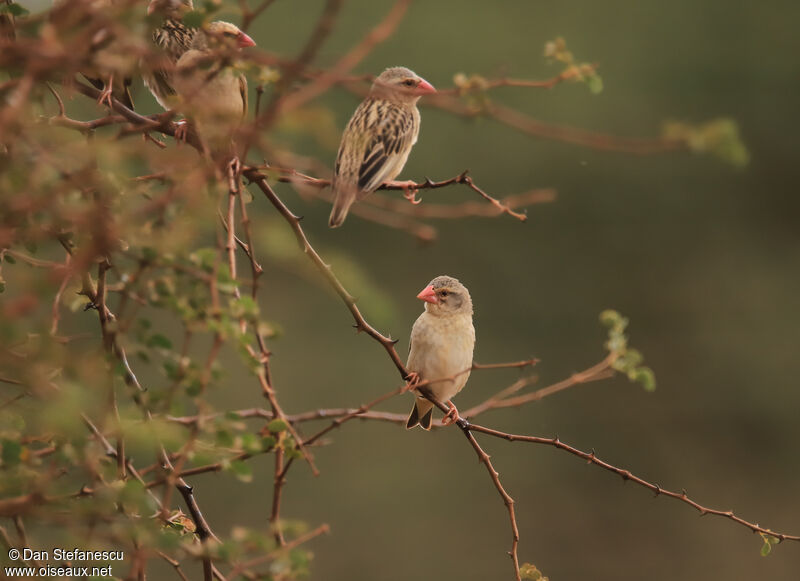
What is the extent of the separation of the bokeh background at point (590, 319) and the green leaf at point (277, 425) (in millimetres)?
13840

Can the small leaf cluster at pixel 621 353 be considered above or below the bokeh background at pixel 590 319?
above

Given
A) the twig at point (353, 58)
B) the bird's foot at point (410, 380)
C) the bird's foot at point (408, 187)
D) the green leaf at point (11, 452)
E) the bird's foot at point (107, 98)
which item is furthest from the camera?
the bird's foot at point (408, 187)

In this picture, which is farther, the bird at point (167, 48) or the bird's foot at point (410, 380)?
the bird at point (167, 48)

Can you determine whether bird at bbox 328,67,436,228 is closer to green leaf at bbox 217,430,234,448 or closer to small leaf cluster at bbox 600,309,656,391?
small leaf cluster at bbox 600,309,656,391

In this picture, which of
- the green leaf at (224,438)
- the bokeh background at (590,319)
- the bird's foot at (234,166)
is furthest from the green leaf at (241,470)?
the bokeh background at (590,319)

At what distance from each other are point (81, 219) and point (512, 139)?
53.6 ft

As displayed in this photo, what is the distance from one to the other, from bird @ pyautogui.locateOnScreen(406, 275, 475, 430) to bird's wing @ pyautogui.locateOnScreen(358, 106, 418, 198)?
1.72 feet

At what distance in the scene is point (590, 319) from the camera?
60.3 ft

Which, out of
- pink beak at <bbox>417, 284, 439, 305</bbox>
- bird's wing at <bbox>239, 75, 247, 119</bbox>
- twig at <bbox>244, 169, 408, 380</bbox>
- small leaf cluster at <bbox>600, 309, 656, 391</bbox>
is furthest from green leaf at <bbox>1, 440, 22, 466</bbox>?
pink beak at <bbox>417, 284, 439, 305</bbox>

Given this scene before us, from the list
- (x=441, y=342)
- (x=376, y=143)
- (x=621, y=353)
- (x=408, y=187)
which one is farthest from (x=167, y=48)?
(x=621, y=353)

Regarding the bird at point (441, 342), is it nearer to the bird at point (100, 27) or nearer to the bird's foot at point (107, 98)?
the bird's foot at point (107, 98)

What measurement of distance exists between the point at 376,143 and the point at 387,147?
0.14 feet

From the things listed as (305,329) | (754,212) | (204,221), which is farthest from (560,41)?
(754,212)

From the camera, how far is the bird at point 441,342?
14.1 feet
